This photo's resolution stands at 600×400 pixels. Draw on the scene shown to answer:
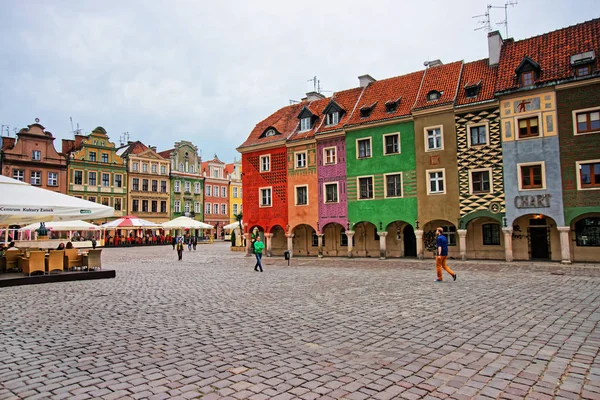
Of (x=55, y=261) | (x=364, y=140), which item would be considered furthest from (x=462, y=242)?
(x=55, y=261)

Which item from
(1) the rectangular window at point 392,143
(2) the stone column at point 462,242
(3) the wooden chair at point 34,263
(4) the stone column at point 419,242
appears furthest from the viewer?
(1) the rectangular window at point 392,143

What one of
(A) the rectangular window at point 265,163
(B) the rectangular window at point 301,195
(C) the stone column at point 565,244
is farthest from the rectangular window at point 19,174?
(C) the stone column at point 565,244

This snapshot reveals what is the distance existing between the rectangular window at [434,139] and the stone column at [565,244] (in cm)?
763

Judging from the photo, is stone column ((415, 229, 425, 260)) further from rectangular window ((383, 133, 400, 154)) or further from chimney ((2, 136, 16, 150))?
chimney ((2, 136, 16, 150))

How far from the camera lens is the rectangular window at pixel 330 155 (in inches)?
1149

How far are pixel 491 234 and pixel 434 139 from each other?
21.5 ft

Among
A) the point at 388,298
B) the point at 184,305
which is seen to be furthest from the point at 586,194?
the point at 184,305

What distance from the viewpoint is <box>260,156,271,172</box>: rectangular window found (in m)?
32.4

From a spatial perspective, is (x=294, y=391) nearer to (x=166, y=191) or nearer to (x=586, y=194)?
(x=586, y=194)

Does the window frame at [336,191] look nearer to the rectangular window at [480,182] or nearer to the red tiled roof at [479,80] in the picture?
the rectangular window at [480,182]

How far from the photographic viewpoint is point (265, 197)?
107 ft

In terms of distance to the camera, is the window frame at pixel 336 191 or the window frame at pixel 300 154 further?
the window frame at pixel 300 154

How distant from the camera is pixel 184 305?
33.6 ft

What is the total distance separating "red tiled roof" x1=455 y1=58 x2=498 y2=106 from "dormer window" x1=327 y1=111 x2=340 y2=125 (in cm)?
834
